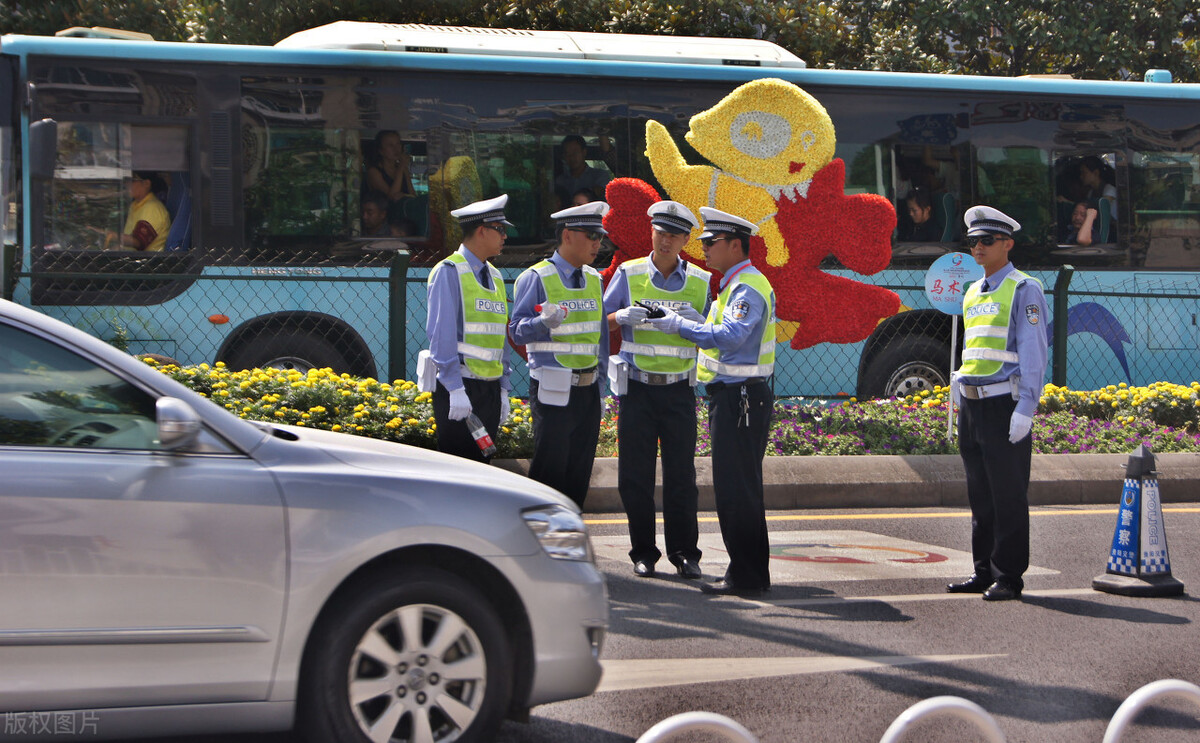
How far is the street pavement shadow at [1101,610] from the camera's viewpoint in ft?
20.6

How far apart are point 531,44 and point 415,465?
841 centimetres

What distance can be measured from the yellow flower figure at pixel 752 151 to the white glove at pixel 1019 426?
515cm

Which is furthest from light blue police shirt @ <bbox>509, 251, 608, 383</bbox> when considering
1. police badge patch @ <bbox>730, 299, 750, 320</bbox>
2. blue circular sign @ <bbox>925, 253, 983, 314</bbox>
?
blue circular sign @ <bbox>925, 253, 983, 314</bbox>

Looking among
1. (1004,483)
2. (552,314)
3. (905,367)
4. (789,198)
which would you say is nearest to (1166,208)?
(905,367)

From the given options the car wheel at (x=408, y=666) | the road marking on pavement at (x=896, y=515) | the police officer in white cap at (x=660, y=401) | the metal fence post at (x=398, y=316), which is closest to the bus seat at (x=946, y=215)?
the road marking on pavement at (x=896, y=515)

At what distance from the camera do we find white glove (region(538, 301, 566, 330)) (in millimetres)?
6418

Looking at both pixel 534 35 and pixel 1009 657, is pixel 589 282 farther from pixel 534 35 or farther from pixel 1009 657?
pixel 534 35

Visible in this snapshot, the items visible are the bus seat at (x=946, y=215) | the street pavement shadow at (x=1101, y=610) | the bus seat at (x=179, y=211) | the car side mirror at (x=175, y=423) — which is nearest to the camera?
the car side mirror at (x=175, y=423)

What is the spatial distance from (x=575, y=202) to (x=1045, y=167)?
4642 mm

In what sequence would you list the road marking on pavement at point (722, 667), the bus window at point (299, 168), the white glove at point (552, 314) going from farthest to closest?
the bus window at point (299, 168) → the white glove at point (552, 314) → the road marking on pavement at point (722, 667)

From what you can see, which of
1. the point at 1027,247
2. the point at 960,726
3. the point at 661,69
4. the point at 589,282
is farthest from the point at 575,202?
the point at 960,726

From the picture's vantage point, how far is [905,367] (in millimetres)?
12586

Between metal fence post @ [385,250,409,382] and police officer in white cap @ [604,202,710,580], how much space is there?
13.7 feet

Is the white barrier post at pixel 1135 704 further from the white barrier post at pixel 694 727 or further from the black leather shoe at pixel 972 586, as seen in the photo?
the black leather shoe at pixel 972 586
